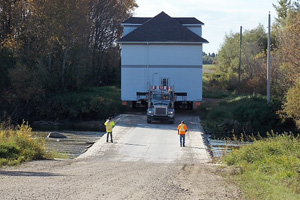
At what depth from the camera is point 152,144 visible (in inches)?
1162

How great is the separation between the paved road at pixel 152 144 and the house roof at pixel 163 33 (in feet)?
30.0

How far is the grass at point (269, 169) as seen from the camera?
12.5 meters

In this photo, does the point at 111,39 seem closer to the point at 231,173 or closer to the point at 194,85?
the point at 194,85

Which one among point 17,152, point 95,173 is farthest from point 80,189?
point 17,152

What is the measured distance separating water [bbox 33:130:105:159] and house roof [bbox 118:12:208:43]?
11.7m

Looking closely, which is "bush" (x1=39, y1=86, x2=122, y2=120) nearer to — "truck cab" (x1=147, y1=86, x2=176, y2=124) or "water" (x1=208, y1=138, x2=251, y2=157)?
"truck cab" (x1=147, y1=86, x2=176, y2=124)

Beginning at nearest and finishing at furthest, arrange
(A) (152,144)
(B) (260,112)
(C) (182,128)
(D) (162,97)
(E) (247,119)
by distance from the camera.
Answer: (C) (182,128) → (A) (152,144) → (D) (162,97) → (B) (260,112) → (E) (247,119)

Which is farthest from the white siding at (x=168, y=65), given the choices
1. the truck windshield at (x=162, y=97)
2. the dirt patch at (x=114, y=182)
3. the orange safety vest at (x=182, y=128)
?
the dirt patch at (x=114, y=182)

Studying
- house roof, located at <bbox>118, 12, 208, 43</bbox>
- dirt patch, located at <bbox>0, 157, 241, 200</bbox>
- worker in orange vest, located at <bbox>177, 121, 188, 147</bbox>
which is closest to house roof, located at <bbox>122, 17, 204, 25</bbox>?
house roof, located at <bbox>118, 12, 208, 43</bbox>

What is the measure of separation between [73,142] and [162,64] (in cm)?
1698

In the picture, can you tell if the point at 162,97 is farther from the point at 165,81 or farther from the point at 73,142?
the point at 73,142

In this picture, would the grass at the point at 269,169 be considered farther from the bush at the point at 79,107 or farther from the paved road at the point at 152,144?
the bush at the point at 79,107

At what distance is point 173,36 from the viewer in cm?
4750

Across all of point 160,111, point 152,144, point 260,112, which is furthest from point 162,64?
point 152,144
